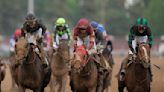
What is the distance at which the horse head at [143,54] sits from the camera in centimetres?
1478

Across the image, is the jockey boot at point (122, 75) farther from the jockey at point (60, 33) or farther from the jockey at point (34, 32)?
the jockey at point (60, 33)

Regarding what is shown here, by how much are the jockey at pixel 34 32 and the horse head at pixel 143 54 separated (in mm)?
3022

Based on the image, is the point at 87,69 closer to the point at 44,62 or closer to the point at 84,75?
the point at 84,75

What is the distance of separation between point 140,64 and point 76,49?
1722mm

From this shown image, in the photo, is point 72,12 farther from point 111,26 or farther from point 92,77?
point 92,77

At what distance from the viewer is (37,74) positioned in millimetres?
16188

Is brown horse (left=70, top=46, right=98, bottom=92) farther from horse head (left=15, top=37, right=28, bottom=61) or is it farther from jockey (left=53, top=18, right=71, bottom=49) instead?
jockey (left=53, top=18, right=71, bottom=49)

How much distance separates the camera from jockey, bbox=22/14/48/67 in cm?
1631

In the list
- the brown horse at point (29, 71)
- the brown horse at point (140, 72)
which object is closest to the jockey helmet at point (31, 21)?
the brown horse at point (29, 71)

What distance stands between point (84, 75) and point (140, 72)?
1496 millimetres

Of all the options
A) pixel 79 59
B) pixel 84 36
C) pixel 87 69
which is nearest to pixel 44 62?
pixel 84 36

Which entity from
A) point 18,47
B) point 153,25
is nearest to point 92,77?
point 18,47

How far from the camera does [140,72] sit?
1548 centimetres

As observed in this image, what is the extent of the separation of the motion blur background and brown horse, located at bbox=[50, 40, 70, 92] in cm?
5976
